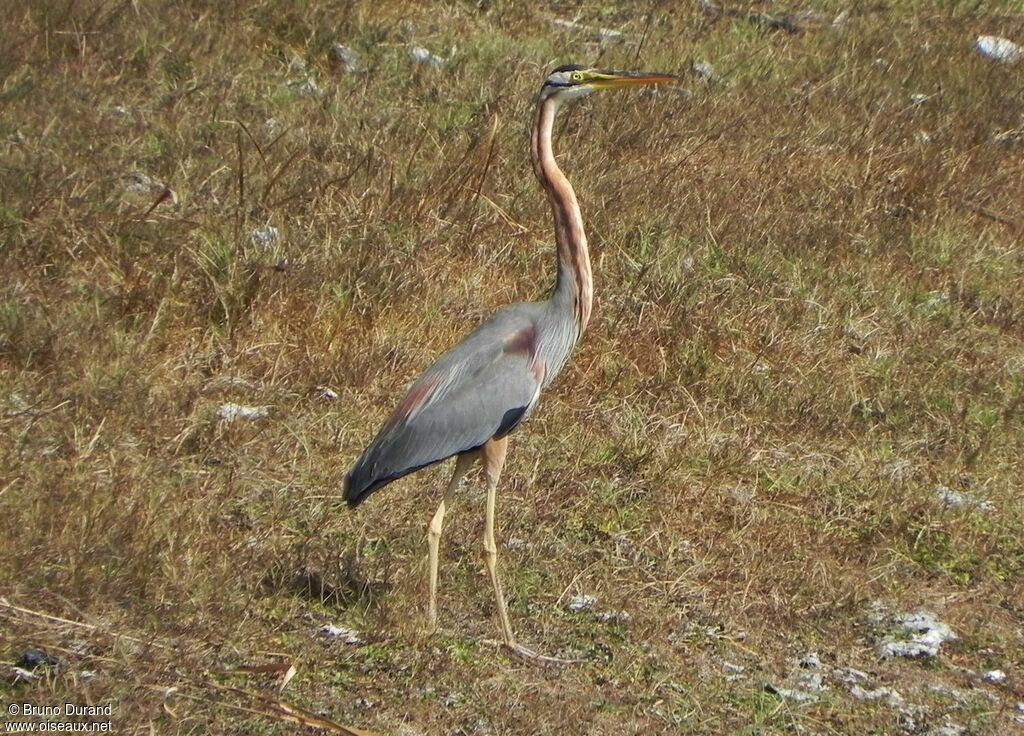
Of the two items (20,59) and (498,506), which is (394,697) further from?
(20,59)

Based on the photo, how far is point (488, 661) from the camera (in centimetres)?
427

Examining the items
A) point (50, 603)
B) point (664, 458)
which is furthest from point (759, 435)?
point (50, 603)

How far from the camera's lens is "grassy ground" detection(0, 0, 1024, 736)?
4188 mm

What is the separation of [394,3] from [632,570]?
15.7 ft

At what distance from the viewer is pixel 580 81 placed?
5.09m

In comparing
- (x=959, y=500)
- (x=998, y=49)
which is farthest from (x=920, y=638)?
(x=998, y=49)

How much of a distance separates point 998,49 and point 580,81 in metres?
5.32

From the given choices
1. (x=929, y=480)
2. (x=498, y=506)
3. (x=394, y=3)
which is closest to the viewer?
(x=498, y=506)

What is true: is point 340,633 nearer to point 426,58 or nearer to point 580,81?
point 580,81

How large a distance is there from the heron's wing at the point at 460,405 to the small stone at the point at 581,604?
53cm

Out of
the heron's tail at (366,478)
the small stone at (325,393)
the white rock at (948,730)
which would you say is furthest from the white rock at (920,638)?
the small stone at (325,393)

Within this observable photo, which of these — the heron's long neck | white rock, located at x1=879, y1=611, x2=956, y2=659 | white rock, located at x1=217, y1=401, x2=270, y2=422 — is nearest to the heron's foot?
white rock, located at x1=879, y1=611, x2=956, y2=659

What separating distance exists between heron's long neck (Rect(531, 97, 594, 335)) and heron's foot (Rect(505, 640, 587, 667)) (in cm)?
109

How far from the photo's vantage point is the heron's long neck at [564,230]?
15.9 ft
